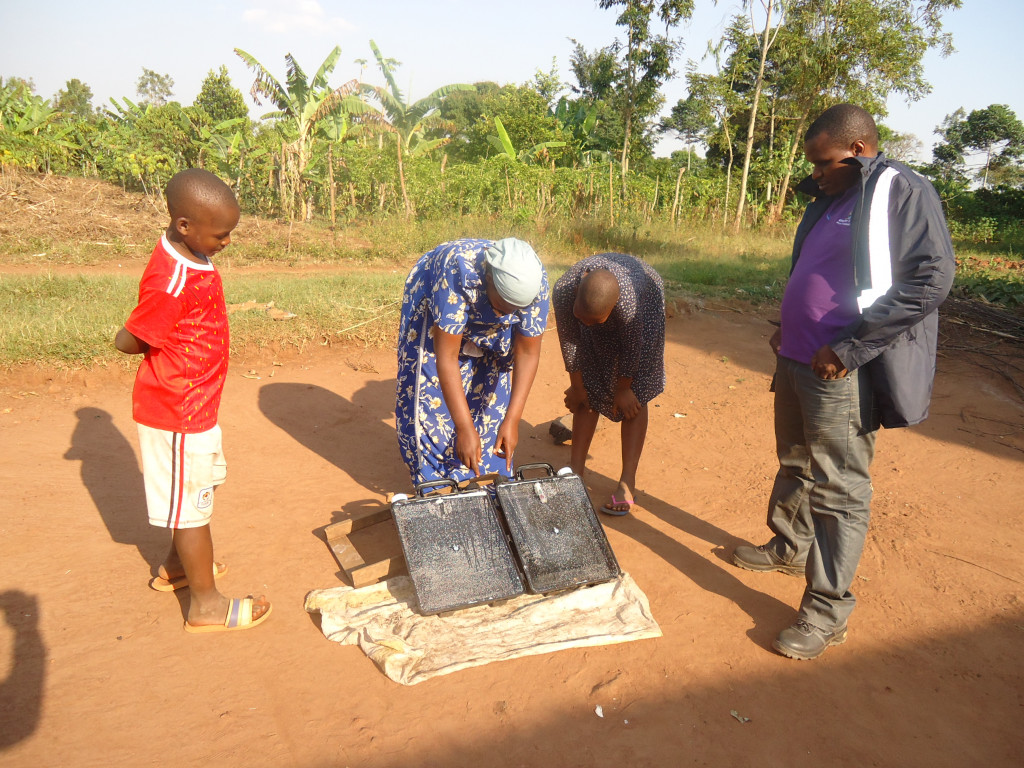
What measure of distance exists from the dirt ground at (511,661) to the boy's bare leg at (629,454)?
11cm

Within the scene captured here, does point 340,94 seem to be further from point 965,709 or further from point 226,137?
point 965,709

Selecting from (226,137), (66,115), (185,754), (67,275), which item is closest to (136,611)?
(185,754)

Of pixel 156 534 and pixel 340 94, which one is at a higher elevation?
pixel 340 94

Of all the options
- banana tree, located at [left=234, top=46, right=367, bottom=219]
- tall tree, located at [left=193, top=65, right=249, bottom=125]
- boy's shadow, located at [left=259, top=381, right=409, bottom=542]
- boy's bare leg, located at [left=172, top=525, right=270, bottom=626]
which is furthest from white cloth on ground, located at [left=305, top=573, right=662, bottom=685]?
tall tree, located at [left=193, top=65, right=249, bottom=125]

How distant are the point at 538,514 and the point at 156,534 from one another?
1.84 metres

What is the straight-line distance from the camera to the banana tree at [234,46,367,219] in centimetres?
1361

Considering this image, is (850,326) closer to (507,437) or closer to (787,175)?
(507,437)

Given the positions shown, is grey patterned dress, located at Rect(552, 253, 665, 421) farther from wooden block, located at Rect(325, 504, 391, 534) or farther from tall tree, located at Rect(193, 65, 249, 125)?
tall tree, located at Rect(193, 65, 249, 125)

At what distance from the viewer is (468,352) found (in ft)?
10.4

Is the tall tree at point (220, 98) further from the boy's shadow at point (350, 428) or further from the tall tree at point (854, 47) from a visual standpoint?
the boy's shadow at point (350, 428)

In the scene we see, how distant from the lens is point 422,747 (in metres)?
2.07

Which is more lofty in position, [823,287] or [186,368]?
[823,287]

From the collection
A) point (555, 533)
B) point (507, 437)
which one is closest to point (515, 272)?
point (507, 437)

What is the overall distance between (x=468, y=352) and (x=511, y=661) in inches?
54.9
